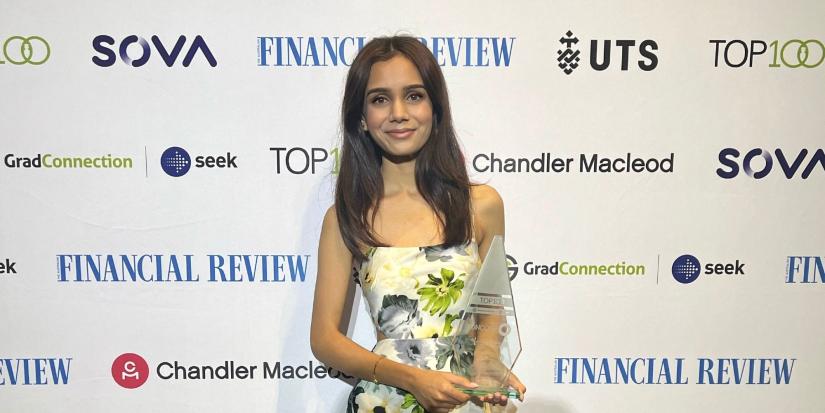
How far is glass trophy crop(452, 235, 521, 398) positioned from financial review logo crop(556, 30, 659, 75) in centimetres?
93

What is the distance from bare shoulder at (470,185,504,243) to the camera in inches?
81.7

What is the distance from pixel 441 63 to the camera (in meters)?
2.39

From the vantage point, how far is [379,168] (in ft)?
6.77

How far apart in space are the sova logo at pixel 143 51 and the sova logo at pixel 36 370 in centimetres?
111

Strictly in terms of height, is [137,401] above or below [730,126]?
below

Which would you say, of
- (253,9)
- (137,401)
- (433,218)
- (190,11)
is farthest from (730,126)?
(137,401)

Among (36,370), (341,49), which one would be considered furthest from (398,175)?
(36,370)

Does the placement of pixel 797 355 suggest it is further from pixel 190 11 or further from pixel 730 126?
pixel 190 11

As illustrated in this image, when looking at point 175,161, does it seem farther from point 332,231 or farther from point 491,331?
point 491,331

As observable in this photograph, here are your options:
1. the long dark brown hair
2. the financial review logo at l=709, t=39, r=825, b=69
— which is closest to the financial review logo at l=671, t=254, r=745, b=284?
the financial review logo at l=709, t=39, r=825, b=69

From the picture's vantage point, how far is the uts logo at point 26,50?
2.36 m

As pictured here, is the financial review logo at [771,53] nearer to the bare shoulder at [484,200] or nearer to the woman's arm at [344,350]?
the bare shoulder at [484,200]

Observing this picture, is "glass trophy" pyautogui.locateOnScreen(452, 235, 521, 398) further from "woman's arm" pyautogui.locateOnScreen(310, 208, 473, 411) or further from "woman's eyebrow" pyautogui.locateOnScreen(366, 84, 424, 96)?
"woman's eyebrow" pyautogui.locateOnScreen(366, 84, 424, 96)

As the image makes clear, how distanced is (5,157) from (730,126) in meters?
2.58
